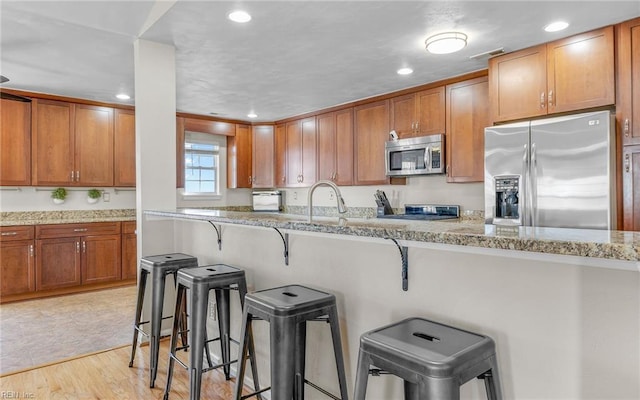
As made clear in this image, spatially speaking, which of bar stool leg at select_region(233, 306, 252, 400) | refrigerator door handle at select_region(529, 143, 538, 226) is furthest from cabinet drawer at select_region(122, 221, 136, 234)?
refrigerator door handle at select_region(529, 143, 538, 226)

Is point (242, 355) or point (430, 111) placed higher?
point (430, 111)

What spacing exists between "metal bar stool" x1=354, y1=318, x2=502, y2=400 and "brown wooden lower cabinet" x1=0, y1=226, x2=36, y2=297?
4.65m

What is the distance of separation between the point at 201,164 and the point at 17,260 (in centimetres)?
266

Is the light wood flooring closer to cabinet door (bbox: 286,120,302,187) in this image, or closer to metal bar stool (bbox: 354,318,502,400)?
metal bar stool (bbox: 354,318,502,400)

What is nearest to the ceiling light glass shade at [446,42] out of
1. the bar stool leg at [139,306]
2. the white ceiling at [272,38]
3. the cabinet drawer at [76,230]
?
the white ceiling at [272,38]

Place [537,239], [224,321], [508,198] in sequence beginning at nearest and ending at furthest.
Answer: [537,239] < [224,321] < [508,198]

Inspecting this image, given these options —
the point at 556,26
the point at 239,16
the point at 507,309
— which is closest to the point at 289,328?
the point at 507,309

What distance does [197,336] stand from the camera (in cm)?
197

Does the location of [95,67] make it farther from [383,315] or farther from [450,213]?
[450,213]

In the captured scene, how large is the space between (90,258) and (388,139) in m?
3.90

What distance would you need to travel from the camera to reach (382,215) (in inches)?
185

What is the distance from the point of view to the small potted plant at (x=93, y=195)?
502 cm

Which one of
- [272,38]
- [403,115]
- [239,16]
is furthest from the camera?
[403,115]

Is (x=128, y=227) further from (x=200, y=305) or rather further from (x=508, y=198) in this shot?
(x=508, y=198)
